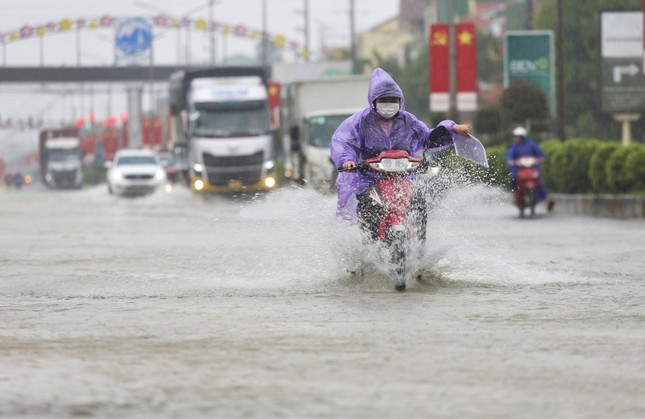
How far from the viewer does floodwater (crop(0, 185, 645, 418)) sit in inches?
277

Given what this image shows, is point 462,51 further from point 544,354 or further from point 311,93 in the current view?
point 544,354

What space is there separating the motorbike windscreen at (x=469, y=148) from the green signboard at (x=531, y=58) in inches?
1211

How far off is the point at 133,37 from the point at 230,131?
67.9 meters

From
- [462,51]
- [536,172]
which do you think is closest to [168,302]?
[536,172]

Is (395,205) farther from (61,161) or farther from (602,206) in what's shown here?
(61,161)

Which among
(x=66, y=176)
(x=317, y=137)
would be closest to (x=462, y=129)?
(x=317, y=137)

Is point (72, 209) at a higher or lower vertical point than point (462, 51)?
lower

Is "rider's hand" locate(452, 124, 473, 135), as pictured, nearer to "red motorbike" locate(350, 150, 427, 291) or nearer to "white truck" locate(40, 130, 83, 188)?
"red motorbike" locate(350, 150, 427, 291)

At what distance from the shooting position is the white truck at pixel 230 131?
44.5 m

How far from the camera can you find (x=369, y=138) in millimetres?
13641

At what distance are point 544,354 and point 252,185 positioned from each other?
36.8m

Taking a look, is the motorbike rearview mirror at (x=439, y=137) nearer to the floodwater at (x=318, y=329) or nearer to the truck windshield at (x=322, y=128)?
the floodwater at (x=318, y=329)

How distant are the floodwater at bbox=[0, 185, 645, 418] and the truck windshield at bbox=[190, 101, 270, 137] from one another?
24828 mm

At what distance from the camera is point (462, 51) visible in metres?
49.8
